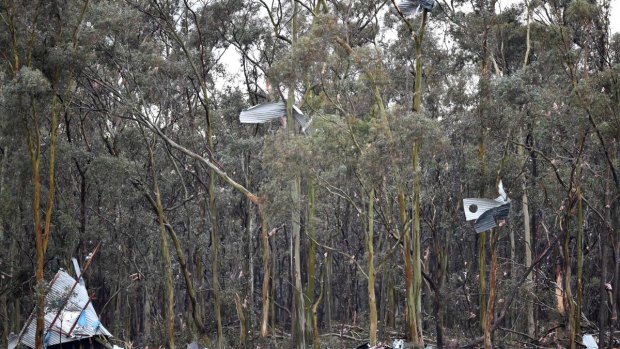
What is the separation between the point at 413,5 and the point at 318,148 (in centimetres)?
370

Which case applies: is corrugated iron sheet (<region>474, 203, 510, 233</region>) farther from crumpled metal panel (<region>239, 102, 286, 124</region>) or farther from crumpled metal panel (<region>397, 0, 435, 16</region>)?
crumpled metal panel (<region>239, 102, 286, 124</region>)

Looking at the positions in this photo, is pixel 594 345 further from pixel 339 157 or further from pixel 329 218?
pixel 329 218

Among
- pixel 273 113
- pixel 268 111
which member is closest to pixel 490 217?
pixel 273 113

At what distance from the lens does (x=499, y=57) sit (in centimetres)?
2511

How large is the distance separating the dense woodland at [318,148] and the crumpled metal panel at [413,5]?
0.64m

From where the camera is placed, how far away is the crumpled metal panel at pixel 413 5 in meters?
17.5

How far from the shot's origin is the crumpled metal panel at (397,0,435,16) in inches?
688

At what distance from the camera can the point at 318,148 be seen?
1719 centimetres

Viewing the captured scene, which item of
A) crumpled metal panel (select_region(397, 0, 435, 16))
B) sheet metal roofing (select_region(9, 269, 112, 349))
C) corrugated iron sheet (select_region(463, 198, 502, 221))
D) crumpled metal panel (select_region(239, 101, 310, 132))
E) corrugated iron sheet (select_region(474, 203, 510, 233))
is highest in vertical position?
crumpled metal panel (select_region(397, 0, 435, 16))

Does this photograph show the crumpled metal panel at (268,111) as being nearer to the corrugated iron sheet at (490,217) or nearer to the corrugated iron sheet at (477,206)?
the corrugated iron sheet at (477,206)

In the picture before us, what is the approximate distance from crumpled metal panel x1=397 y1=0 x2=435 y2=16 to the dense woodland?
64 cm

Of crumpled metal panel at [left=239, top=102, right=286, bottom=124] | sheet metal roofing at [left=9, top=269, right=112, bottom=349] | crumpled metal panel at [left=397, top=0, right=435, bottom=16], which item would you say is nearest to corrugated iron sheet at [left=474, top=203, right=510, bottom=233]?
crumpled metal panel at [left=397, top=0, right=435, bottom=16]

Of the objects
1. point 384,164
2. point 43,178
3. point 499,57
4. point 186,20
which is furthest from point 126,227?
point 499,57

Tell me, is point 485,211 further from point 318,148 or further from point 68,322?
point 68,322
